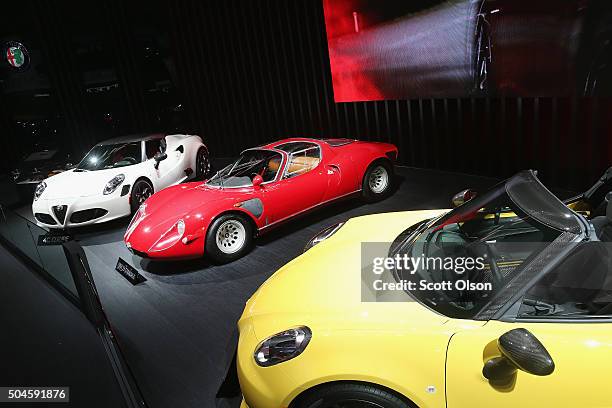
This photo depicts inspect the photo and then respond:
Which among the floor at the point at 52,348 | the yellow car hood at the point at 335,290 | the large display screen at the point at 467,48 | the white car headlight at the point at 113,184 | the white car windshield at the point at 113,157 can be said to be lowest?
the floor at the point at 52,348

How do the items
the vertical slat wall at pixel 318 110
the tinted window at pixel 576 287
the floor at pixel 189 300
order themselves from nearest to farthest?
the tinted window at pixel 576 287, the floor at pixel 189 300, the vertical slat wall at pixel 318 110

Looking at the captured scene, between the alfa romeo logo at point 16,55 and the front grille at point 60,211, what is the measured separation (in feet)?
30.1

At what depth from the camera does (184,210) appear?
4.34 metres

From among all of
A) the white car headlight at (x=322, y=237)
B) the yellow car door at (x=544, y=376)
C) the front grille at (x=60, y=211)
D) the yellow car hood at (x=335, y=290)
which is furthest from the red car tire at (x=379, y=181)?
the front grille at (x=60, y=211)

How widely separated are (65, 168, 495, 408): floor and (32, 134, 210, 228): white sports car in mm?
373

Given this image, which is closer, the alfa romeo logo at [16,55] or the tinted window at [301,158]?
the tinted window at [301,158]

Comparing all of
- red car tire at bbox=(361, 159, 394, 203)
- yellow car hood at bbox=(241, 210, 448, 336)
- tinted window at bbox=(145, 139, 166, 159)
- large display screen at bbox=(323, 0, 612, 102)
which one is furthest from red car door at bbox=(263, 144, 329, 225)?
tinted window at bbox=(145, 139, 166, 159)

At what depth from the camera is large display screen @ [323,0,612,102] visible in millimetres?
4555

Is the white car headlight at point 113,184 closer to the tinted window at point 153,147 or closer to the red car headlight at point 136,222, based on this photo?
the tinted window at point 153,147

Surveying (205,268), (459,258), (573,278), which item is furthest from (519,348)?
(205,268)

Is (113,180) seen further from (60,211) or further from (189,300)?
(189,300)

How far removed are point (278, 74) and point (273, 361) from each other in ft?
25.6

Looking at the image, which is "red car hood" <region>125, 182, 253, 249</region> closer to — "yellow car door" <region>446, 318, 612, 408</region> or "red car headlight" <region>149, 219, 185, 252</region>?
"red car headlight" <region>149, 219, 185, 252</region>

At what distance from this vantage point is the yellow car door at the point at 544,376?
63.9 inches
